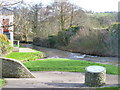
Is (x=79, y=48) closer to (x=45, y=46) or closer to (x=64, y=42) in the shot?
(x=64, y=42)

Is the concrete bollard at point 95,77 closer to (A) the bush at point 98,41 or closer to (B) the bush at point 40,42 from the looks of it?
(A) the bush at point 98,41

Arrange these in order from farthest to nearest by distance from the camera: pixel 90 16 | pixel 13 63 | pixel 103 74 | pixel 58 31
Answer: pixel 58 31 < pixel 90 16 < pixel 13 63 < pixel 103 74

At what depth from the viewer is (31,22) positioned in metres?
31.0

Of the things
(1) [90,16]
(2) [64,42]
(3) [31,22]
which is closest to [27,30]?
(3) [31,22]

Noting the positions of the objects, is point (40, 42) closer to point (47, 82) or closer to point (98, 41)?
point (98, 41)

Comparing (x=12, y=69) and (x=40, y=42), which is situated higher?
(x=12, y=69)

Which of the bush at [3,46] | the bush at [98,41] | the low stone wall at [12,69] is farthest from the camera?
the bush at [98,41]

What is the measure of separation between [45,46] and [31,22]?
5161 mm

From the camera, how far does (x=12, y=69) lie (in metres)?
7.90

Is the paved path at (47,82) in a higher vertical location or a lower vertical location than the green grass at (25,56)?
higher

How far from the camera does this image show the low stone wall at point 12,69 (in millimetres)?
7805

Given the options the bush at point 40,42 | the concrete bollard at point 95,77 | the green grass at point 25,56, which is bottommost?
the green grass at point 25,56

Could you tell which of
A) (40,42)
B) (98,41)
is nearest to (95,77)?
(98,41)

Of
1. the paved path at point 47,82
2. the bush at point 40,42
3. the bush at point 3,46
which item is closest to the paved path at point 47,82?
the paved path at point 47,82
